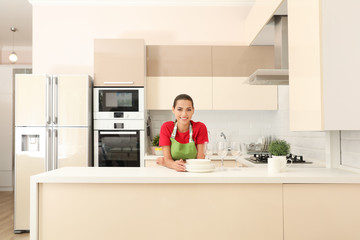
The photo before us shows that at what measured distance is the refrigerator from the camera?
382cm

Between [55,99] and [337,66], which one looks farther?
[55,99]

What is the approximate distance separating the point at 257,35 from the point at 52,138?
266 centimetres

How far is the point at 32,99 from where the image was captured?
386 centimetres

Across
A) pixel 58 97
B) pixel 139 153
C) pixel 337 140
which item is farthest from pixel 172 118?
pixel 337 140

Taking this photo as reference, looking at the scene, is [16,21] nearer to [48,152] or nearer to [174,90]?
[48,152]

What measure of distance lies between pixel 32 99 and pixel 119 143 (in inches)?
45.0

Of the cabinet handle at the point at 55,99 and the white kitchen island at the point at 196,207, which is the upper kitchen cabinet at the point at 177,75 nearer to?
the cabinet handle at the point at 55,99

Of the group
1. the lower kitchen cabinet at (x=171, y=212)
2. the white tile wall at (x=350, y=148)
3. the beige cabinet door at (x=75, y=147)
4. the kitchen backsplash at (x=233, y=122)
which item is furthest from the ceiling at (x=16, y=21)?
the white tile wall at (x=350, y=148)

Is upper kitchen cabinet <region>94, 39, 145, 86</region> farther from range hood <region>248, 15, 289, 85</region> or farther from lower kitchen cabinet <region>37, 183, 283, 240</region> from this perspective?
lower kitchen cabinet <region>37, 183, 283, 240</region>

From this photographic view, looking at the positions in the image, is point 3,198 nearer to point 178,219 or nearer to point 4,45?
point 4,45

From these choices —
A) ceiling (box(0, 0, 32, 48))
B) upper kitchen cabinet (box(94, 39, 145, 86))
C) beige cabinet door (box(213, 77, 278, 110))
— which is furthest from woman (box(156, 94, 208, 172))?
ceiling (box(0, 0, 32, 48))

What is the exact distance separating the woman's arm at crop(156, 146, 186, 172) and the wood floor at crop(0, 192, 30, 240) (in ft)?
7.10

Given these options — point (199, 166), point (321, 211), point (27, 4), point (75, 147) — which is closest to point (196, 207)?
point (199, 166)

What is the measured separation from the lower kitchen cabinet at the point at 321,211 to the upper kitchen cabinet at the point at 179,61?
259cm
